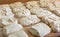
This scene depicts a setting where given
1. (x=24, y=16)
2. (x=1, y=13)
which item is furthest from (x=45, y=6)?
(x=1, y=13)

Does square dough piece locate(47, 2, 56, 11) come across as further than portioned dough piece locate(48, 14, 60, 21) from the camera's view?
Yes

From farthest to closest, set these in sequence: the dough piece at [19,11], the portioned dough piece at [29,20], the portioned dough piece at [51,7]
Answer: the portioned dough piece at [51,7], the dough piece at [19,11], the portioned dough piece at [29,20]

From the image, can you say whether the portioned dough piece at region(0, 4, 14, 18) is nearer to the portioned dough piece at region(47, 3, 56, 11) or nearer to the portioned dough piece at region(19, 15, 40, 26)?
the portioned dough piece at region(19, 15, 40, 26)

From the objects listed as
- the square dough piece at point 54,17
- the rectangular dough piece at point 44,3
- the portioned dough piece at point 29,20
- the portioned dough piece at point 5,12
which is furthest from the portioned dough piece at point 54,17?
the portioned dough piece at point 5,12

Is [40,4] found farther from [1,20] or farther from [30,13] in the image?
[1,20]

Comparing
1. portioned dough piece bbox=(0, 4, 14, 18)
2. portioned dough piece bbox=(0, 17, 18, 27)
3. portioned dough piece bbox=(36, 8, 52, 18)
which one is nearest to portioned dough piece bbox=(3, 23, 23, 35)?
portioned dough piece bbox=(0, 17, 18, 27)

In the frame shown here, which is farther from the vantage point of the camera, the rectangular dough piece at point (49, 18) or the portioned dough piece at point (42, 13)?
the portioned dough piece at point (42, 13)

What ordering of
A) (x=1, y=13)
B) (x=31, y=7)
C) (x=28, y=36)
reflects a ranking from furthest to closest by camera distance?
1. (x=31, y=7)
2. (x=1, y=13)
3. (x=28, y=36)

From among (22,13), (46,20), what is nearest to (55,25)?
(46,20)

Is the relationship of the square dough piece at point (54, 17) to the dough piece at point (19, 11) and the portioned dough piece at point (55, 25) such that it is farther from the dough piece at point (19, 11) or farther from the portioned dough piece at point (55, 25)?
the dough piece at point (19, 11)

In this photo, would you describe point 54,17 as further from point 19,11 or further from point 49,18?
point 19,11

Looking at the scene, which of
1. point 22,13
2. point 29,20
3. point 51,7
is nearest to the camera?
point 29,20
